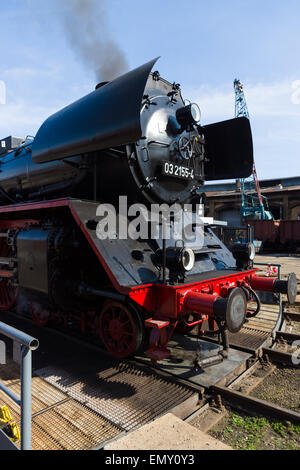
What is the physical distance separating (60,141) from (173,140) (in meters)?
1.42

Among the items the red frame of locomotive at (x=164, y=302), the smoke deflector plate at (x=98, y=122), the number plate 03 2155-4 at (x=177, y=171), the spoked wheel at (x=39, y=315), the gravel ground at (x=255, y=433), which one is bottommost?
the gravel ground at (x=255, y=433)

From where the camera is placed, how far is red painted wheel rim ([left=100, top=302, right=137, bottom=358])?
3265 millimetres

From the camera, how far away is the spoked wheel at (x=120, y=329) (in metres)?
3.21

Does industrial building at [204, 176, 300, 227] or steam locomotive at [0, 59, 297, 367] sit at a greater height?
industrial building at [204, 176, 300, 227]

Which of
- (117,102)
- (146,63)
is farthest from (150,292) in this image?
(146,63)

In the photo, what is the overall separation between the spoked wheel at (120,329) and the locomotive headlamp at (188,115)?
245 cm

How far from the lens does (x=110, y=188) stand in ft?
12.7

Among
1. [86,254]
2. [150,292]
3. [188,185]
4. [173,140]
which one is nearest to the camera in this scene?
[150,292]

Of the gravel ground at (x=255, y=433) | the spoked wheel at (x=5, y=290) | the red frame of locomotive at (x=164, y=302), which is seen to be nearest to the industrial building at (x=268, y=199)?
the spoked wheel at (x=5, y=290)

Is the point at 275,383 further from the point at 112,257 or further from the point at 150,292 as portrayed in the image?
the point at 112,257

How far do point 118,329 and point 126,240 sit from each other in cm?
96

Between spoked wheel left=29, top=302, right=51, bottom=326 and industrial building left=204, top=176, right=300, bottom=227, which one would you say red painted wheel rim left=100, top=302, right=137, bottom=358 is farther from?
industrial building left=204, top=176, right=300, bottom=227

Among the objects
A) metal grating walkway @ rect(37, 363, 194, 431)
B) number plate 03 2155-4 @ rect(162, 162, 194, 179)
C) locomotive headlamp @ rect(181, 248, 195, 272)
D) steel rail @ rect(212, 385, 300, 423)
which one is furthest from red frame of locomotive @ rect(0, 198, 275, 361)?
→ number plate 03 2155-4 @ rect(162, 162, 194, 179)

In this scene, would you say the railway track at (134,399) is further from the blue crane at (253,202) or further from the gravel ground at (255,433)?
the blue crane at (253,202)
